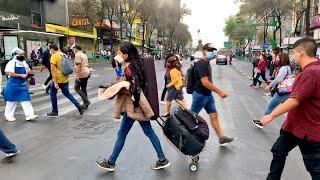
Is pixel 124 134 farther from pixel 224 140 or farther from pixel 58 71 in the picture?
pixel 58 71

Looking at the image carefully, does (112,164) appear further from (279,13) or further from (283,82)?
(279,13)

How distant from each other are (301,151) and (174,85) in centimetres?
596

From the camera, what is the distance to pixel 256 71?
1853cm

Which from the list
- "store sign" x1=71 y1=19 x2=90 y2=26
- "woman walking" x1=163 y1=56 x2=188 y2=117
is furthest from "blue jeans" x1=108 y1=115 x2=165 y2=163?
"store sign" x1=71 y1=19 x2=90 y2=26

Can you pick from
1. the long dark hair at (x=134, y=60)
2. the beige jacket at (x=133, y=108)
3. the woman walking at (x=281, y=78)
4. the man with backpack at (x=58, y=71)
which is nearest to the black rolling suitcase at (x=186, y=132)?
the beige jacket at (x=133, y=108)

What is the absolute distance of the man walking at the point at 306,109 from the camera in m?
3.56

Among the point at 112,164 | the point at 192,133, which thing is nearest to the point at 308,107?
the point at 192,133

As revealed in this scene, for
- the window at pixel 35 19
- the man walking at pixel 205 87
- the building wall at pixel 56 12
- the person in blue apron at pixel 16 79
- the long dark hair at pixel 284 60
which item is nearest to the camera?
the man walking at pixel 205 87

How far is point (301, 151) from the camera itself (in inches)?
153

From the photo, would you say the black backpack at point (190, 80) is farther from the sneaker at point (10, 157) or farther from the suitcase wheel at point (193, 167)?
the sneaker at point (10, 157)

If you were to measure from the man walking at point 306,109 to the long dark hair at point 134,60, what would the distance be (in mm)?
1819

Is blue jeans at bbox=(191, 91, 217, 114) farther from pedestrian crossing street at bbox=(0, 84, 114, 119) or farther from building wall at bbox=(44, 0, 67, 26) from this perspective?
building wall at bbox=(44, 0, 67, 26)

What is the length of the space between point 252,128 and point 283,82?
1.21 m

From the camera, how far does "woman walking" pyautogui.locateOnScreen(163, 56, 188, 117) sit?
966 centimetres
